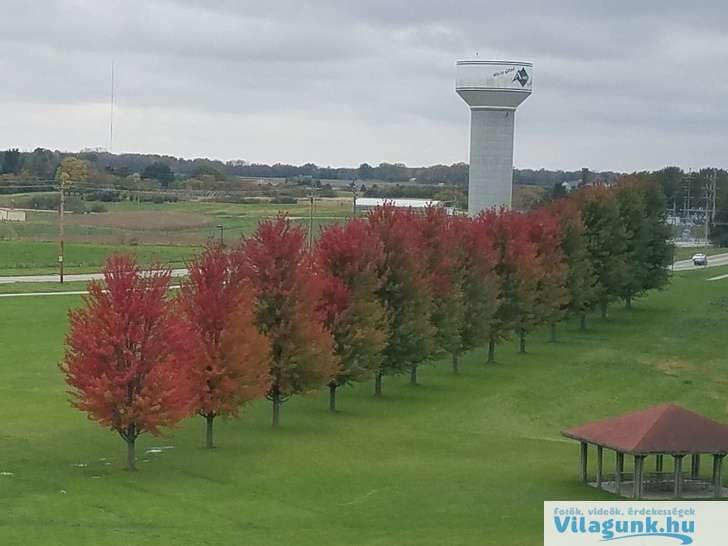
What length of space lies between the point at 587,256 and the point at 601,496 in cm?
4583

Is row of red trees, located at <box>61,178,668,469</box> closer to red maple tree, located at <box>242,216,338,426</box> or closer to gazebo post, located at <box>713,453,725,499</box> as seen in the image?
red maple tree, located at <box>242,216,338,426</box>

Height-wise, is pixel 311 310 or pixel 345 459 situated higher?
pixel 311 310

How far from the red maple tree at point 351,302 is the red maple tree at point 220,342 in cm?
737

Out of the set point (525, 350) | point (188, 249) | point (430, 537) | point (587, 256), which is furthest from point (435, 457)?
point (188, 249)

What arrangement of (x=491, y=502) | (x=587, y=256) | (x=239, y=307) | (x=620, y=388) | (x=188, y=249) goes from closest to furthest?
(x=491, y=502) → (x=239, y=307) → (x=620, y=388) → (x=587, y=256) → (x=188, y=249)

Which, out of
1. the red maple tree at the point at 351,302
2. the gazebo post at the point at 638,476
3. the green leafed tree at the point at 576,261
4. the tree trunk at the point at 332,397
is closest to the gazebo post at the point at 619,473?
the gazebo post at the point at 638,476

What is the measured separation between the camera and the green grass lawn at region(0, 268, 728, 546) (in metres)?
30.1

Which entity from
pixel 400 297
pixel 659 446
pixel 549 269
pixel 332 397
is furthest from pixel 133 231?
pixel 659 446

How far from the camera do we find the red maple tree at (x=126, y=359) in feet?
118

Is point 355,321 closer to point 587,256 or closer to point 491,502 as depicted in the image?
point 491,502

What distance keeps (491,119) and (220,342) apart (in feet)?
246

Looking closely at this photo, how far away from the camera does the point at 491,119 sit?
112 metres

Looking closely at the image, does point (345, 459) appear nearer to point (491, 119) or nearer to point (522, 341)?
point (522, 341)

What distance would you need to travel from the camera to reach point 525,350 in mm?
71125
